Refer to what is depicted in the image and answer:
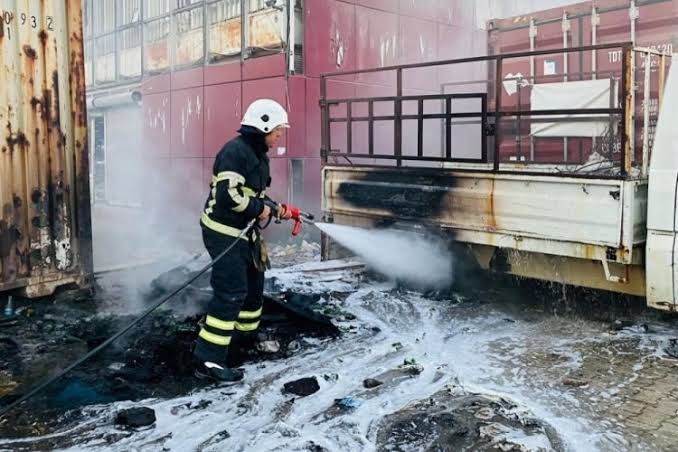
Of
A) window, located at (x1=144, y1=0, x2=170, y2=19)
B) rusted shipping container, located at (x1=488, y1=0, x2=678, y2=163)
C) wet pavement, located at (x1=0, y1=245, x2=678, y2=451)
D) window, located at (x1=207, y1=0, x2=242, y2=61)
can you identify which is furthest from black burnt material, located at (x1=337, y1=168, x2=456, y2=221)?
window, located at (x1=144, y1=0, x2=170, y2=19)

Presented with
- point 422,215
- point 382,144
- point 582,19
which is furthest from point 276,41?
point 422,215

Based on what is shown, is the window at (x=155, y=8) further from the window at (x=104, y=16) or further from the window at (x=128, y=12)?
the window at (x=104, y=16)

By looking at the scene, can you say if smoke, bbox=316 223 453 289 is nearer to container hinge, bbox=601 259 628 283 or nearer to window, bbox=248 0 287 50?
container hinge, bbox=601 259 628 283

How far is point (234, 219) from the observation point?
471 cm

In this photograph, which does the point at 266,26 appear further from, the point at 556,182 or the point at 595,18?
the point at 556,182

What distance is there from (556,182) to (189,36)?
943cm

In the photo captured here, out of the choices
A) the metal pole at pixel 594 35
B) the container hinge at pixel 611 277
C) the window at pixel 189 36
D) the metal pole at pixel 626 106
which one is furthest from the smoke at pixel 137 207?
the metal pole at pixel 594 35

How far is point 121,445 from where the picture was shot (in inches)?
136

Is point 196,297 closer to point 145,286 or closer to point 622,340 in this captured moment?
point 145,286

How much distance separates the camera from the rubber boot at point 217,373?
4.41 metres

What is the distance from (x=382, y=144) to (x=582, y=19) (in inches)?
170

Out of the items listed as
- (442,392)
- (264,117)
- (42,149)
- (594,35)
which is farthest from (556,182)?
(42,149)

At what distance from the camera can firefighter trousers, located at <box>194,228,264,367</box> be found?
4.52 m

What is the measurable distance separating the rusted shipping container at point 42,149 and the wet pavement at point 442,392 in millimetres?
926
